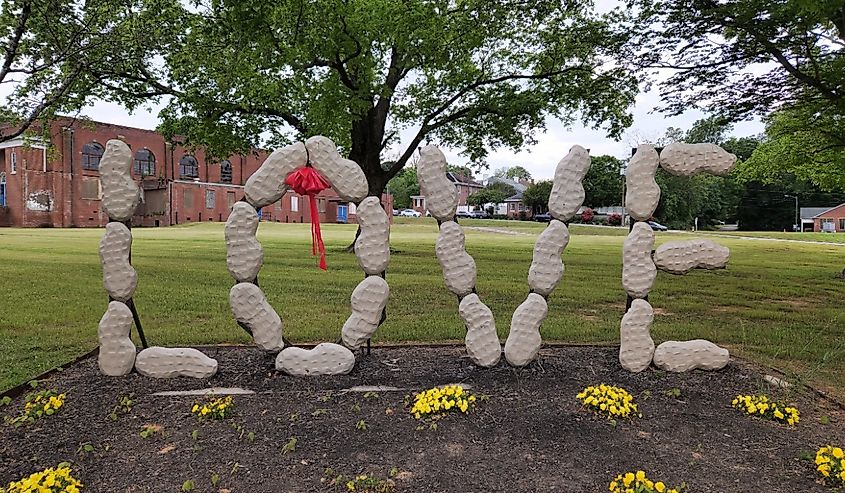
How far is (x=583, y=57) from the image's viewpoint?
14.0 m

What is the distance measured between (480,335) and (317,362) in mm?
1364

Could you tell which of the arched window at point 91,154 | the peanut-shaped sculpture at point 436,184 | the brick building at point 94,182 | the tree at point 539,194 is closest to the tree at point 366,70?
the peanut-shaped sculpture at point 436,184

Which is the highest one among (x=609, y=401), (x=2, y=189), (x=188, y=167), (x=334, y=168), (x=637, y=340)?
(x=188, y=167)

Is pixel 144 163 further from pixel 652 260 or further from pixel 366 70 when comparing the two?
pixel 652 260

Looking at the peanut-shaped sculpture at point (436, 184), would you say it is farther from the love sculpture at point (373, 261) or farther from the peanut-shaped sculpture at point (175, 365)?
the peanut-shaped sculpture at point (175, 365)

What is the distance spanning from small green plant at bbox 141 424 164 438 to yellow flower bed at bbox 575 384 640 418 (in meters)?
2.83

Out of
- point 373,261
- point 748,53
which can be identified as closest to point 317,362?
point 373,261

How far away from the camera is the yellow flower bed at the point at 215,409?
368 cm

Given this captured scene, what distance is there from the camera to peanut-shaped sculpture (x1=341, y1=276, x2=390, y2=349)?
4.66 m

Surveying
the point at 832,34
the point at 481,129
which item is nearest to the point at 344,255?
the point at 481,129

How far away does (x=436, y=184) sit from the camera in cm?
468

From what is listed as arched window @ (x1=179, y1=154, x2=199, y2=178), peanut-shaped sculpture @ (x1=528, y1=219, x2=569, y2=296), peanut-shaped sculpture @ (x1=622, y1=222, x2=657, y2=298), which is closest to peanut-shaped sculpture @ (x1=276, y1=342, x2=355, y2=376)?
peanut-shaped sculpture @ (x1=528, y1=219, x2=569, y2=296)

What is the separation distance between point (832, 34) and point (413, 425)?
12.1 meters

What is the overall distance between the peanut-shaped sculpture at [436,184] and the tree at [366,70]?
21.1 feet
